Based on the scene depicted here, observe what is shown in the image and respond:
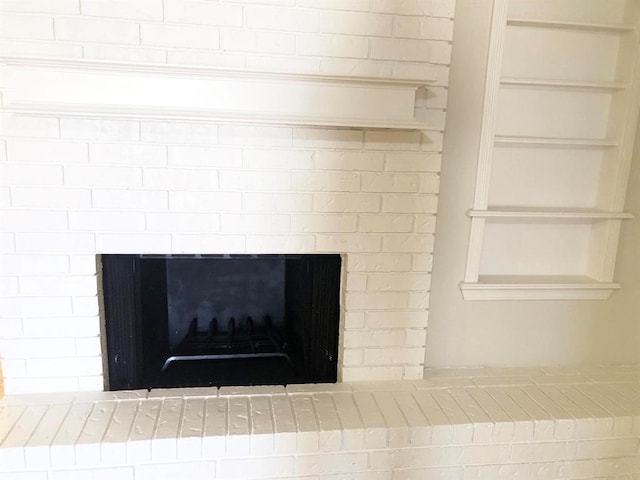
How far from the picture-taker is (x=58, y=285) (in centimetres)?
167

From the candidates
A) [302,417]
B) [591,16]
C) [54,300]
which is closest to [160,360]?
[54,300]

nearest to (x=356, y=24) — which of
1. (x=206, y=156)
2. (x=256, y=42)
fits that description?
(x=256, y=42)

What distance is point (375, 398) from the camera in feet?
5.88

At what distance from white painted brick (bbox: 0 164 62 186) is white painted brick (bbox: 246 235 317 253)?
63 cm

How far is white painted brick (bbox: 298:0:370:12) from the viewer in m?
1.59

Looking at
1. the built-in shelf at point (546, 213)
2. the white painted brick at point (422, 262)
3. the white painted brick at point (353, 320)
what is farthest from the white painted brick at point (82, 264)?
the built-in shelf at point (546, 213)

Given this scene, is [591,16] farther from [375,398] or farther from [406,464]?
[406,464]

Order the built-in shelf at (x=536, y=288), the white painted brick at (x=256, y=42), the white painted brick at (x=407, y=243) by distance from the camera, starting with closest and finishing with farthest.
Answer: the white painted brick at (x=256, y=42) → the white painted brick at (x=407, y=243) → the built-in shelf at (x=536, y=288)

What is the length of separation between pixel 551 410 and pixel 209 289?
1317mm

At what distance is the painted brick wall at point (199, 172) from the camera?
5.09 feet

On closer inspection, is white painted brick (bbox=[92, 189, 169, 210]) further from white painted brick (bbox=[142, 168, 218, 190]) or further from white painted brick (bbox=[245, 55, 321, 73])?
white painted brick (bbox=[245, 55, 321, 73])

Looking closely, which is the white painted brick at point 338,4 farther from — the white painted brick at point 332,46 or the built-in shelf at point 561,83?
the built-in shelf at point 561,83

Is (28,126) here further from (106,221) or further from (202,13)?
(202,13)

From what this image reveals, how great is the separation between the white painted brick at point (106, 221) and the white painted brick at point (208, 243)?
13 centimetres
